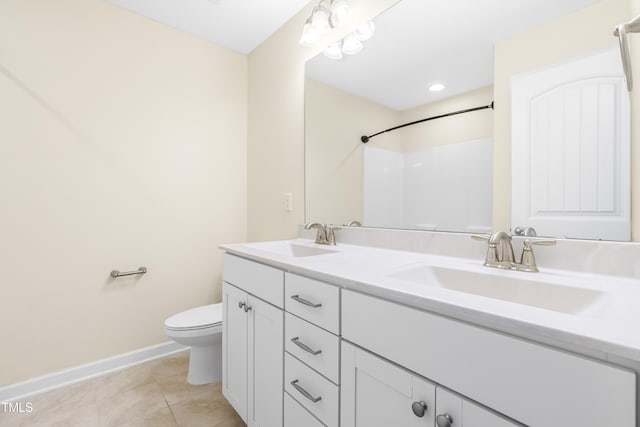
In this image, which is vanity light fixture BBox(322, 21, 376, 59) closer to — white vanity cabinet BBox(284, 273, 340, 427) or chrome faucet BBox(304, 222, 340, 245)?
chrome faucet BBox(304, 222, 340, 245)

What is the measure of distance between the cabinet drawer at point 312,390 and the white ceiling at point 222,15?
6.56 feet

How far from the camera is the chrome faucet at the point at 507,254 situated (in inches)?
34.7

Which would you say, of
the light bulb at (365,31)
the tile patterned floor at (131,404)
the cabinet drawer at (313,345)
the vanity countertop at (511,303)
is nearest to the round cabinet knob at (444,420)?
the vanity countertop at (511,303)

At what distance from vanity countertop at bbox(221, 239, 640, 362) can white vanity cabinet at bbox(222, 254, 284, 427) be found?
12 cm

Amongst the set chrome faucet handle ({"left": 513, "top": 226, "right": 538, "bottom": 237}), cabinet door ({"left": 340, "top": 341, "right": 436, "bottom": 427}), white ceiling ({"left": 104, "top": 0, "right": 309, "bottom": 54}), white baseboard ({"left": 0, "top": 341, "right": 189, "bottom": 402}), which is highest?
white ceiling ({"left": 104, "top": 0, "right": 309, "bottom": 54})

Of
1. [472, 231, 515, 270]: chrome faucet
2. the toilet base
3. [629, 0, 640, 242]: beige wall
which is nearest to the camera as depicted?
[629, 0, 640, 242]: beige wall

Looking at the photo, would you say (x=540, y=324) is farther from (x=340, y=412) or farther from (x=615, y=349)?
(x=340, y=412)

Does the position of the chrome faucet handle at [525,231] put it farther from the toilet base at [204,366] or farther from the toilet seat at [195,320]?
the toilet base at [204,366]

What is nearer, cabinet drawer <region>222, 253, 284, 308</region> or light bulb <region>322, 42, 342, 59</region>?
cabinet drawer <region>222, 253, 284, 308</region>

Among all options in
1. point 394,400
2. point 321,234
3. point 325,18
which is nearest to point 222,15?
point 325,18

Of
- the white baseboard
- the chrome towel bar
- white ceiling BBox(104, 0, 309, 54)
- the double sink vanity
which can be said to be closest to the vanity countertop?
the double sink vanity

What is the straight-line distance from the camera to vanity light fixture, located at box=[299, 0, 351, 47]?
153 cm

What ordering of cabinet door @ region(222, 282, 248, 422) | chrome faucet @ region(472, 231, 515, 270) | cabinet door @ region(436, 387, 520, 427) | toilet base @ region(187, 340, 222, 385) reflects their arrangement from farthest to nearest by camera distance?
toilet base @ region(187, 340, 222, 385) < cabinet door @ region(222, 282, 248, 422) < chrome faucet @ region(472, 231, 515, 270) < cabinet door @ region(436, 387, 520, 427)

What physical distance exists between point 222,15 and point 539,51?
1.85 m
